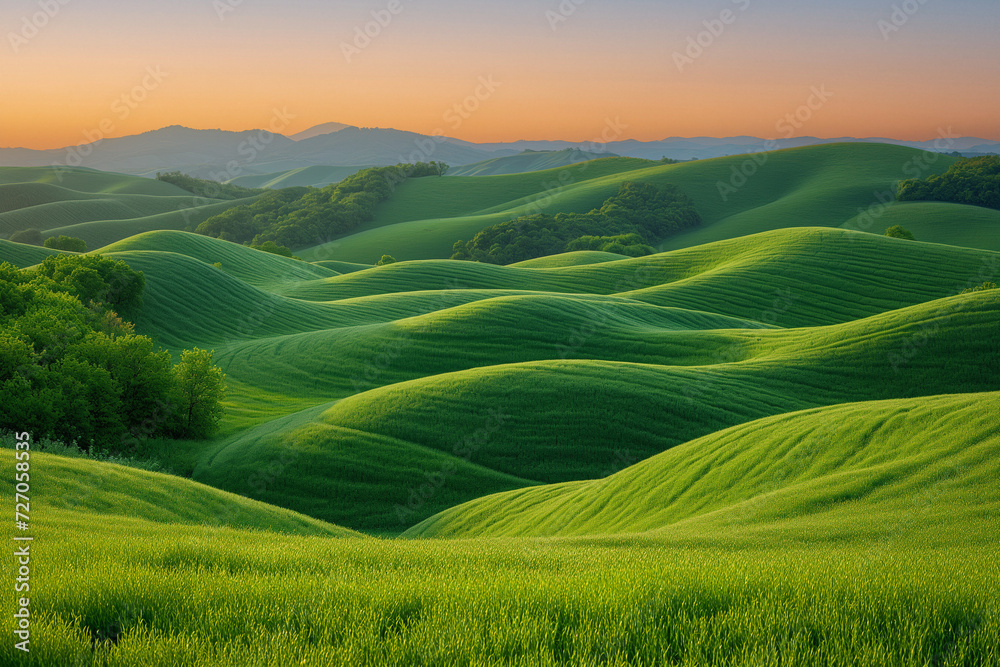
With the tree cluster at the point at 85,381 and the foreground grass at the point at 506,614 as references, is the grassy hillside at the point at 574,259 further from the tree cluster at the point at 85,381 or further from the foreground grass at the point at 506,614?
the foreground grass at the point at 506,614

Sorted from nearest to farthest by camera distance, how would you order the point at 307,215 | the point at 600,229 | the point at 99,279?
the point at 99,279, the point at 600,229, the point at 307,215

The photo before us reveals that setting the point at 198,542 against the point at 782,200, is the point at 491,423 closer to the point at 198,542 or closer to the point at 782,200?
the point at 198,542

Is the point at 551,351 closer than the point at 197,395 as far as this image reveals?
No

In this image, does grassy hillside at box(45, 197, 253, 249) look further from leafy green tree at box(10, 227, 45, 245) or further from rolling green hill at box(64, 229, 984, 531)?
rolling green hill at box(64, 229, 984, 531)

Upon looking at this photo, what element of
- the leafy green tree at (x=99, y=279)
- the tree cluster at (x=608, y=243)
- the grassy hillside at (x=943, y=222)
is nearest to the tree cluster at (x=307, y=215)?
the tree cluster at (x=608, y=243)

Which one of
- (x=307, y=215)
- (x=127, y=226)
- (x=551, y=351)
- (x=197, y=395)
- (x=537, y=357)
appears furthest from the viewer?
(x=127, y=226)

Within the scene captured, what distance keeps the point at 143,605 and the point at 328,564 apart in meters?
2.36

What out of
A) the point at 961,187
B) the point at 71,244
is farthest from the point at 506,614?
the point at 961,187

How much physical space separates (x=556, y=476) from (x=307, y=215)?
149m

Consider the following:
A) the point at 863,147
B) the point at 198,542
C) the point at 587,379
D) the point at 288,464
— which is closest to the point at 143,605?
the point at 198,542

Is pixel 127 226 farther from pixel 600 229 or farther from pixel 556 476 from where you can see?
pixel 556 476

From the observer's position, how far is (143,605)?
4.98 m

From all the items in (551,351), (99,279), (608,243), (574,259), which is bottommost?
(551,351)

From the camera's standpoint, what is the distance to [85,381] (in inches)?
1135
